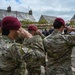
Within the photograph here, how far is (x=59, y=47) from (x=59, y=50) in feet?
0.18

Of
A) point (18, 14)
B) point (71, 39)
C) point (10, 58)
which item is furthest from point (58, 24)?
point (18, 14)

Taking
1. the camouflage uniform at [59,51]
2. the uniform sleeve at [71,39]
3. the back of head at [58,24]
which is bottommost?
the camouflage uniform at [59,51]

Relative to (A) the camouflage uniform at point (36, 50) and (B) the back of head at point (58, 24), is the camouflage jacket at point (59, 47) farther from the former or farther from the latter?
(A) the camouflage uniform at point (36, 50)

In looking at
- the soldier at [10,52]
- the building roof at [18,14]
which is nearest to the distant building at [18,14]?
the building roof at [18,14]

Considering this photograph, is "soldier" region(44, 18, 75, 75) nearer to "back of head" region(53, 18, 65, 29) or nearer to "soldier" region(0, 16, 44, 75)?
"back of head" region(53, 18, 65, 29)

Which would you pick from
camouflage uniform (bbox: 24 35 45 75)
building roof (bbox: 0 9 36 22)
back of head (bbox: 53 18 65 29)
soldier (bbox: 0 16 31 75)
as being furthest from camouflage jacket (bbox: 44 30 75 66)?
building roof (bbox: 0 9 36 22)

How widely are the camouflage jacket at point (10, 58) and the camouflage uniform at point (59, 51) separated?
1.72 meters

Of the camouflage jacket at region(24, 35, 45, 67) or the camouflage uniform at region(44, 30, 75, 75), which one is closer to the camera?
the camouflage jacket at region(24, 35, 45, 67)

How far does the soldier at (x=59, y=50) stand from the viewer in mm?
4676

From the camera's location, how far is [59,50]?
4.71 m

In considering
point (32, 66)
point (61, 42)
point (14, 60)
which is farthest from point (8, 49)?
point (61, 42)

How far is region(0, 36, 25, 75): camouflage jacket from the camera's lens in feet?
9.74

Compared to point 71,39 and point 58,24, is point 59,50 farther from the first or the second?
point 58,24

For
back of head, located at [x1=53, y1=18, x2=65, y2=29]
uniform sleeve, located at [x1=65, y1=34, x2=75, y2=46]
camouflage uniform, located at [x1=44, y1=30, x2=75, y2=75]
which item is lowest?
camouflage uniform, located at [x1=44, y1=30, x2=75, y2=75]
